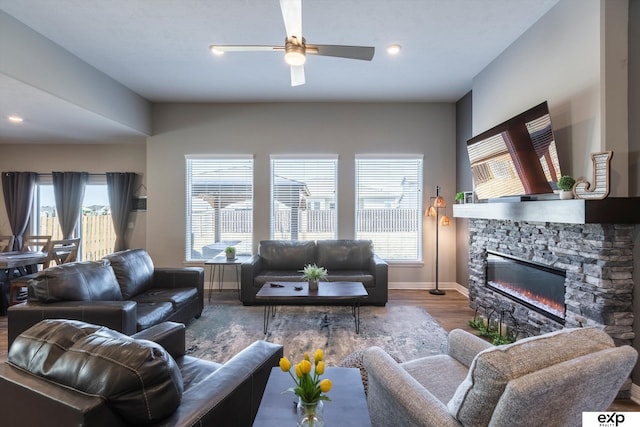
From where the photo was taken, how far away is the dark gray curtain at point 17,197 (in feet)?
18.2

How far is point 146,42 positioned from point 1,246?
508cm

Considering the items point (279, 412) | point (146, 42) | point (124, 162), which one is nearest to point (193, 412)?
point (279, 412)

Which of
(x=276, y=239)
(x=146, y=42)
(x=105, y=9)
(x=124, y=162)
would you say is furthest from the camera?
(x=124, y=162)

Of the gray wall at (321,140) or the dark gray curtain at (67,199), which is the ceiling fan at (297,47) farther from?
the dark gray curtain at (67,199)

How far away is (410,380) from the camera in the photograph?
4.44 ft

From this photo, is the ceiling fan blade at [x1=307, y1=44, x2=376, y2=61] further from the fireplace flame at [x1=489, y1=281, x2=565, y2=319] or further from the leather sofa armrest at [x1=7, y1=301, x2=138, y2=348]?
the fireplace flame at [x1=489, y1=281, x2=565, y2=319]

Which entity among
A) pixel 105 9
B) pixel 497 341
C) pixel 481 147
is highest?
pixel 105 9

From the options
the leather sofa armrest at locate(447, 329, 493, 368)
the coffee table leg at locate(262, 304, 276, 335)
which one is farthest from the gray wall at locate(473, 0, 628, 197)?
the coffee table leg at locate(262, 304, 276, 335)

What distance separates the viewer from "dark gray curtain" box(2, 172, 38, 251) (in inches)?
219

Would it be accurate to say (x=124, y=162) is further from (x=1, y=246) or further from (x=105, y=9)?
(x=105, y=9)

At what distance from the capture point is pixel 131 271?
327cm

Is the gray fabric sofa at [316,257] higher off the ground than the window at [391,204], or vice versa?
the window at [391,204]

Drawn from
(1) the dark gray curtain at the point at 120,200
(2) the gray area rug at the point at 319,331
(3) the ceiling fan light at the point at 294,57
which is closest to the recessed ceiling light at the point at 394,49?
(3) the ceiling fan light at the point at 294,57

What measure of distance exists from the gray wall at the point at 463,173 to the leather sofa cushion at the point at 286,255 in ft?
8.11
